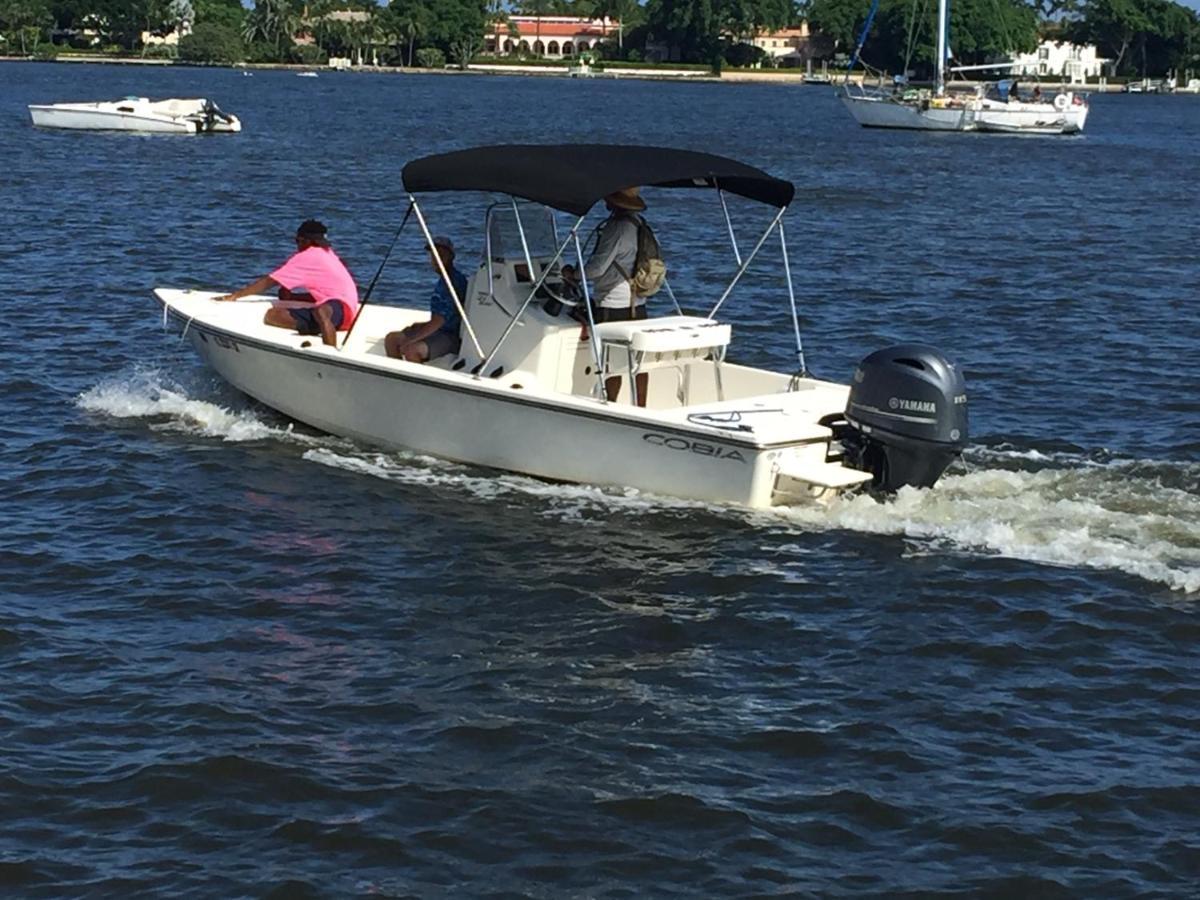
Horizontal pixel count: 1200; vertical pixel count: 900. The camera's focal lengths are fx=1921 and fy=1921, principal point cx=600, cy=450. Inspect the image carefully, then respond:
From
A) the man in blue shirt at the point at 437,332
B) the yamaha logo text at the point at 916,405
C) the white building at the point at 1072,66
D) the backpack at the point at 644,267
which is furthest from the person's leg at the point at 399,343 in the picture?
the white building at the point at 1072,66

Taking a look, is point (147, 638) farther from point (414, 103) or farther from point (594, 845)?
point (414, 103)

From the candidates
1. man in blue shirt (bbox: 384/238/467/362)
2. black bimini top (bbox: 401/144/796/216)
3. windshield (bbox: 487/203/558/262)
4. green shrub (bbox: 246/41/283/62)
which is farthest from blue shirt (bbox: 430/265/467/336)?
green shrub (bbox: 246/41/283/62)

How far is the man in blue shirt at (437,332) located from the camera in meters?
15.8

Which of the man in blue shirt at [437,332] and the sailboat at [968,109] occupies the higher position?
the sailboat at [968,109]

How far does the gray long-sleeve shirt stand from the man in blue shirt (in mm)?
1304

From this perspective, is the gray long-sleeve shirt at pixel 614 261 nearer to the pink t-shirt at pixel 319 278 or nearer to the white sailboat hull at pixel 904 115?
the pink t-shirt at pixel 319 278

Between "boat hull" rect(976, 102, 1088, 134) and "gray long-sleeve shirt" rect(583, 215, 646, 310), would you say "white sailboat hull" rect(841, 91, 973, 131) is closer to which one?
"boat hull" rect(976, 102, 1088, 134)

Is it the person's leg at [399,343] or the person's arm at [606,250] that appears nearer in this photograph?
the person's arm at [606,250]

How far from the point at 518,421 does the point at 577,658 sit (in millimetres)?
3484

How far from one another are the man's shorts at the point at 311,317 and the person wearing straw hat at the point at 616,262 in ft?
8.46

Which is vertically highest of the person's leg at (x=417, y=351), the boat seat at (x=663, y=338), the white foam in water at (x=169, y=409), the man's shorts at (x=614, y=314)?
the man's shorts at (x=614, y=314)

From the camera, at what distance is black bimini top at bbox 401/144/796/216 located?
1459cm

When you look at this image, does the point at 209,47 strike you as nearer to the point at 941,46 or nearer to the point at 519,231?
the point at 941,46

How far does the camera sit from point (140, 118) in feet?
195
